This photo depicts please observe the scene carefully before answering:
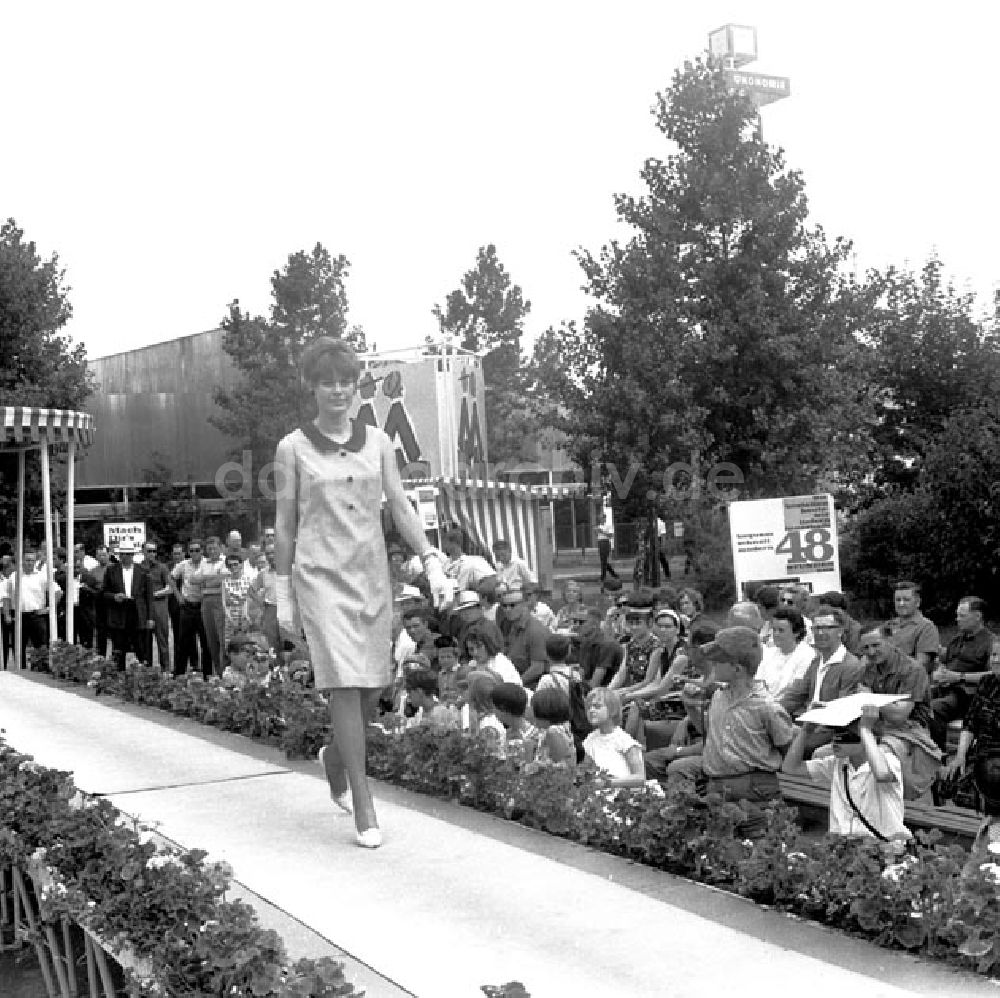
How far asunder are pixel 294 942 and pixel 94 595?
13642 millimetres

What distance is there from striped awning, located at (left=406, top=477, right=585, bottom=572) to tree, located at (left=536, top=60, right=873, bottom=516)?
7.12ft

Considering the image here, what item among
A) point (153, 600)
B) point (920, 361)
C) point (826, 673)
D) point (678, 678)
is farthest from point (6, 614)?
point (920, 361)

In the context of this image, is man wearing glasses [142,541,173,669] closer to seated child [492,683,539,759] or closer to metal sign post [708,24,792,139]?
seated child [492,683,539,759]

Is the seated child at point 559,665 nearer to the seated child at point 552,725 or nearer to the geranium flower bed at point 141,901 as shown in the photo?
the seated child at point 552,725

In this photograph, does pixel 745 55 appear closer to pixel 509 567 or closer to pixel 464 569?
pixel 509 567

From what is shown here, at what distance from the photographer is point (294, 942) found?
4.20m

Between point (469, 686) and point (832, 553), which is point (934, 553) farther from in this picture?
point (469, 686)

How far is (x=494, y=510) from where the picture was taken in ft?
66.3

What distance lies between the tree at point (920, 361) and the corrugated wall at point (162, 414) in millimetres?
20550

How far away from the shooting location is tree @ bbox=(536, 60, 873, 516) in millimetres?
21984

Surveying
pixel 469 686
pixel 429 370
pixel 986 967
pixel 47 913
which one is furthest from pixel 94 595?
pixel 986 967

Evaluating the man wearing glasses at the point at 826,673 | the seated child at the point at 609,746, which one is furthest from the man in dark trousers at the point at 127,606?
the seated child at the point at 609,746

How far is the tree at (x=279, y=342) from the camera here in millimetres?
35906

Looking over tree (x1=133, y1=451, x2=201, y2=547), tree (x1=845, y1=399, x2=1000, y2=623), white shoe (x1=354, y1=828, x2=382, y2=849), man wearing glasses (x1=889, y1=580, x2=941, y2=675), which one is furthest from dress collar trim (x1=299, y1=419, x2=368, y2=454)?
tree (x1=133, y1=451, x2=201, y2=547)
